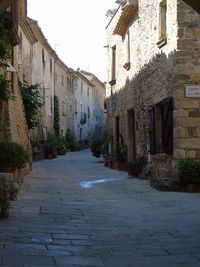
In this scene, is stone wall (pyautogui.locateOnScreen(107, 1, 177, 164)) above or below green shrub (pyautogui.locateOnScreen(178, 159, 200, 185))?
above

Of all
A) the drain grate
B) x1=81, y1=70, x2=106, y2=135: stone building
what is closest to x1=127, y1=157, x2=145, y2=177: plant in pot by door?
the drain grate

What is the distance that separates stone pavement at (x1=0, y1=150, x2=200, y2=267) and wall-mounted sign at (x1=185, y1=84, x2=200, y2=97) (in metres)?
2.36

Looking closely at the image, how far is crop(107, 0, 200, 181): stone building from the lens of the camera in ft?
39.0

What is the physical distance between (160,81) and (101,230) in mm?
7622

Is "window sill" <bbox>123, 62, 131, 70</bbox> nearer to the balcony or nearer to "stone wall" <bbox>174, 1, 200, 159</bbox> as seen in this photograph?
the balcony

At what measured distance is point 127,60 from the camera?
62.8 feet

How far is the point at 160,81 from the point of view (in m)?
13.8

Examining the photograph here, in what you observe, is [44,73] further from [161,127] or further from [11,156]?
[11,156]

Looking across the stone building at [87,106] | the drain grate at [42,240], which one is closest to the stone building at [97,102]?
the stone building at [87,106]

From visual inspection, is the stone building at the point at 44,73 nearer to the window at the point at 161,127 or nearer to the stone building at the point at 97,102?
the window at the point at 161,127

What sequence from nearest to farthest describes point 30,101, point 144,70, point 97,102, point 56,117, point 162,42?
point 162,42
point 144,70
point 30,101
point 56,117
point 97,102

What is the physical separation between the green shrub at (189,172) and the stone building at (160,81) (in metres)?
0.33

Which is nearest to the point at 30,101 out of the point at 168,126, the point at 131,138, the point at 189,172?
the point at 131,138

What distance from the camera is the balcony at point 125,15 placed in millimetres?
17595
